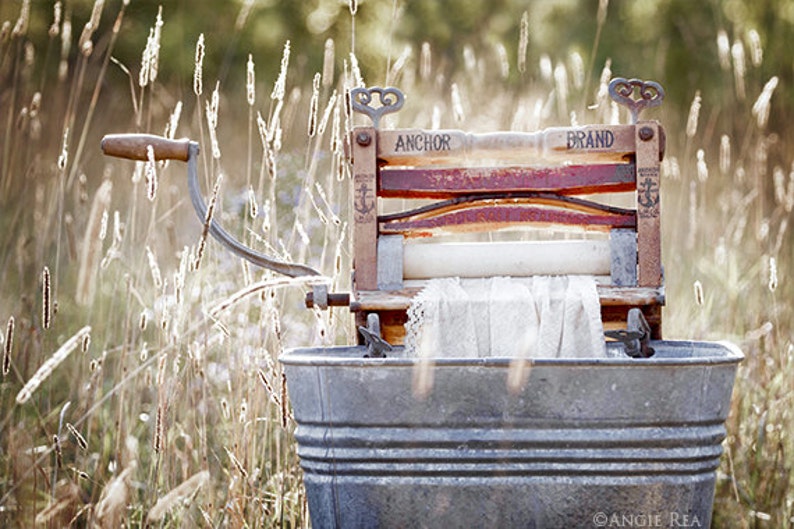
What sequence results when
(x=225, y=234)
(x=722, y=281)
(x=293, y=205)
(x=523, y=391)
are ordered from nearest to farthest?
(x=523, y=391)
(x=225, y=234)
(x=722, y=281)
(x=293, y=205)

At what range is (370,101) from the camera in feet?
8.32

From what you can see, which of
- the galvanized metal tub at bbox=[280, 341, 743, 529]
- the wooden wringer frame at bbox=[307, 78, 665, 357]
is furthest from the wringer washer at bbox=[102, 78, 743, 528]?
the wooden wringer frame at bbox=[307, 78, 665, 357]

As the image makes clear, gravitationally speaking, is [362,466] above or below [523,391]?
below

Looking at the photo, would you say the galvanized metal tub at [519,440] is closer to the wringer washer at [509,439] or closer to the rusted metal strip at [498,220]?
the wringer washer at [509,439]

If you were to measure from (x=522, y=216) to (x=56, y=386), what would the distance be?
1636mm

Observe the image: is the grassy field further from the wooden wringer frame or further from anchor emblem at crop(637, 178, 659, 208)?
anchor emblem at crop(637, 178, 659, 208)

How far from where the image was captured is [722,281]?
3.73 metres

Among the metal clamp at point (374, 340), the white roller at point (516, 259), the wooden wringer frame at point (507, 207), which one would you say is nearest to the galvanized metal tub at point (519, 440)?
the metal clamp at point (374, 340)

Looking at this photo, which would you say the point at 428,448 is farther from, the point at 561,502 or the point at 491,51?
the point at 491,51

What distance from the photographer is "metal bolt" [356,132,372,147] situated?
2488 millimetres

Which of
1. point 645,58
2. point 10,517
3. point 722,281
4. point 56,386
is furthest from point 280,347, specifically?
point 645,58

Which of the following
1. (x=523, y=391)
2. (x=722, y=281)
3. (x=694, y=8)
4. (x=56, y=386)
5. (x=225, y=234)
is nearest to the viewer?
(x=523, y=391)

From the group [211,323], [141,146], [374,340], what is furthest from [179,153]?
[211,323]

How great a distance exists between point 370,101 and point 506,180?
1.11 feet
